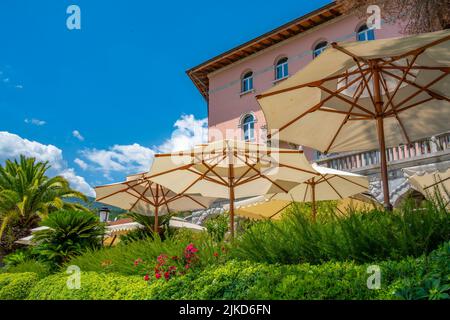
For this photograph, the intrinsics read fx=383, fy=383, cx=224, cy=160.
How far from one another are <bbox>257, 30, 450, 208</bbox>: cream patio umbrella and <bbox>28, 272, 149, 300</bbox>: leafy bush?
3.24m

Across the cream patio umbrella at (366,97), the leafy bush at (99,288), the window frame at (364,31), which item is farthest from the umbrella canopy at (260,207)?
the window frame at (364,31)

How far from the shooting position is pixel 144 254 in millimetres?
5906

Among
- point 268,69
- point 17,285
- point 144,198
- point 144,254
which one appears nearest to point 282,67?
point 268,69

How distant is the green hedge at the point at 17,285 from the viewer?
338 inches

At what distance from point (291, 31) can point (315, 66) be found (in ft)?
58.8

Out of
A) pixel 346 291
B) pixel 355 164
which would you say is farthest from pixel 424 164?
pixel 346 291

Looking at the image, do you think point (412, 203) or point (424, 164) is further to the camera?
point (424, 164)

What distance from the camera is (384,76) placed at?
6.96 metres

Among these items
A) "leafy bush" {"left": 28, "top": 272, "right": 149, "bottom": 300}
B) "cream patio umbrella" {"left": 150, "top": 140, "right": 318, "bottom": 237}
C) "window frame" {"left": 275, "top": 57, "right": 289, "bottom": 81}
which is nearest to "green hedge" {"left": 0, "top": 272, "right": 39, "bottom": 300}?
"leafy bush" {"left": 28, "top": 272, "right": 149, "bottom": 300}

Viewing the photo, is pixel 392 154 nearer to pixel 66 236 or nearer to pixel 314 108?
pixel 314 108

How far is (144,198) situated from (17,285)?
145 inches

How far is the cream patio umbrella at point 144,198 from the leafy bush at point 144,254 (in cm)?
312
